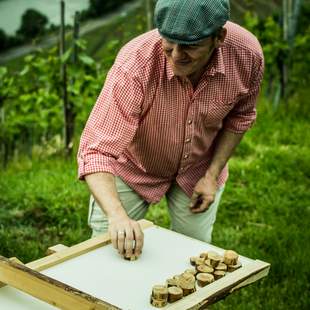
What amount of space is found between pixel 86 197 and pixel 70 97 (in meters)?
1.09

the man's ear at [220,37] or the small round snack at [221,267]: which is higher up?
the man's ear at [220,37]

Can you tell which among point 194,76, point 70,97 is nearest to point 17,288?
point 194,76

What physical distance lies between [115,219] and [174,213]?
956 mm

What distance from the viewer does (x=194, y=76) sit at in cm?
333

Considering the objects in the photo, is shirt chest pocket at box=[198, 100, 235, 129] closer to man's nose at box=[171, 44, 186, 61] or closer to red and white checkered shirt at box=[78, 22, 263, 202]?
red and white checkered shirt at box=[78, 22, 263, 202]

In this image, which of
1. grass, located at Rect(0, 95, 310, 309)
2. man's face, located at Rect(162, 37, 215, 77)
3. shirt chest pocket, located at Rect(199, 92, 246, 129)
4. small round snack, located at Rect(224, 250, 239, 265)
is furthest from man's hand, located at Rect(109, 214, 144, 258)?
grass, located at Rect(0, 95, 310, 309)

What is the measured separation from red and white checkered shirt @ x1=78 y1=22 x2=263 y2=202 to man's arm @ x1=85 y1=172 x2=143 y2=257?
0.04 m

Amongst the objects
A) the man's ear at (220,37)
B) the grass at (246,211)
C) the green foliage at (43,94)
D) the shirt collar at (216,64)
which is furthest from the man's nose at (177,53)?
the green foliage at (43,94)

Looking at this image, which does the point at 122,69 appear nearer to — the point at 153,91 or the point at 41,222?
the point at 153,91

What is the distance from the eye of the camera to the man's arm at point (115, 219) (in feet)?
9.43

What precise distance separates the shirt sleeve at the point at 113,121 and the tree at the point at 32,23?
13.4 feet

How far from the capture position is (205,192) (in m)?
3.61

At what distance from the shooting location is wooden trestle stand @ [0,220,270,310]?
248cm

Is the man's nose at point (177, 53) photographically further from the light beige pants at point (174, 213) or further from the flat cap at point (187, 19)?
the light beige pants at point (174, 213)
